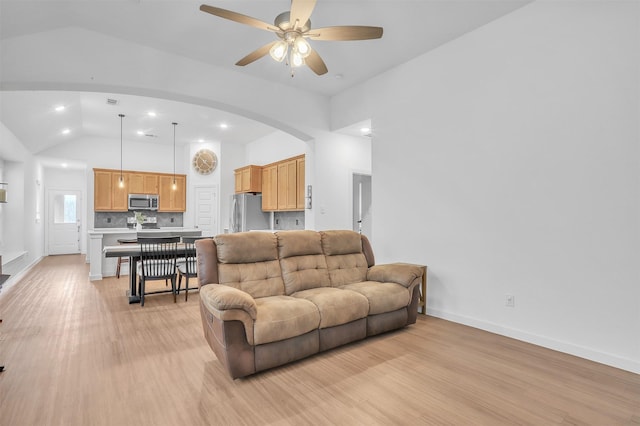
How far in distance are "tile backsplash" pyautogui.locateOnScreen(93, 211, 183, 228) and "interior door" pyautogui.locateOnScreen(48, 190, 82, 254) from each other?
3.56m

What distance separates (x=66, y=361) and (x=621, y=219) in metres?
4.73

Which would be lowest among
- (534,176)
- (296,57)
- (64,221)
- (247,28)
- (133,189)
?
(64,221)

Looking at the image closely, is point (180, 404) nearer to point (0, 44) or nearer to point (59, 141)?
point (0, 44)

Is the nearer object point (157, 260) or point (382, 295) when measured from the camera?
point (382, 295)

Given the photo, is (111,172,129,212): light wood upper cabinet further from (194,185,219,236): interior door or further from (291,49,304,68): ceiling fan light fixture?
(291,49,304,68): ceiling fan light fixture

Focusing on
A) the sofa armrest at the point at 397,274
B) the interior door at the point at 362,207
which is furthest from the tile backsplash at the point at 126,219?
the sofa armrest at the point at 397,274

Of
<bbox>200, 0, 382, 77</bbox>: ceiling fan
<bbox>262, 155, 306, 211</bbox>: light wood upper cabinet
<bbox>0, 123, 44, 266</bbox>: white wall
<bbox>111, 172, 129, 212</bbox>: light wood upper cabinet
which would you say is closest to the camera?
<bbox>200, 0, 382, 77</bbox>: ceiling fan

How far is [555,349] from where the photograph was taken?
3.04 metres

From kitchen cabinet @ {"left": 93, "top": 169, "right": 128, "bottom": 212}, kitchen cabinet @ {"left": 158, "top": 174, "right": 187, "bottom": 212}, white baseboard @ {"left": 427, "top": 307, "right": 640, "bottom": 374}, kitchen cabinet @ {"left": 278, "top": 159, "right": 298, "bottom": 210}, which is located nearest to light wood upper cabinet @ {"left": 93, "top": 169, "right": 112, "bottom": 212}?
kitchen cabinet @ {"left": 93, "top": 169, "right": 128, "bottom": 212}

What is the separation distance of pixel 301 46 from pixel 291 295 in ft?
7.47

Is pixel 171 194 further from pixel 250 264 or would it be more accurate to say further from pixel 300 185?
pixel 250 264

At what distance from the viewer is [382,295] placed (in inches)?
131

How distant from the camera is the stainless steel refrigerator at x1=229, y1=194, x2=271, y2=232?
7.93 metres

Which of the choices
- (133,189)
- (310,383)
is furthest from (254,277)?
→ (133,189)
